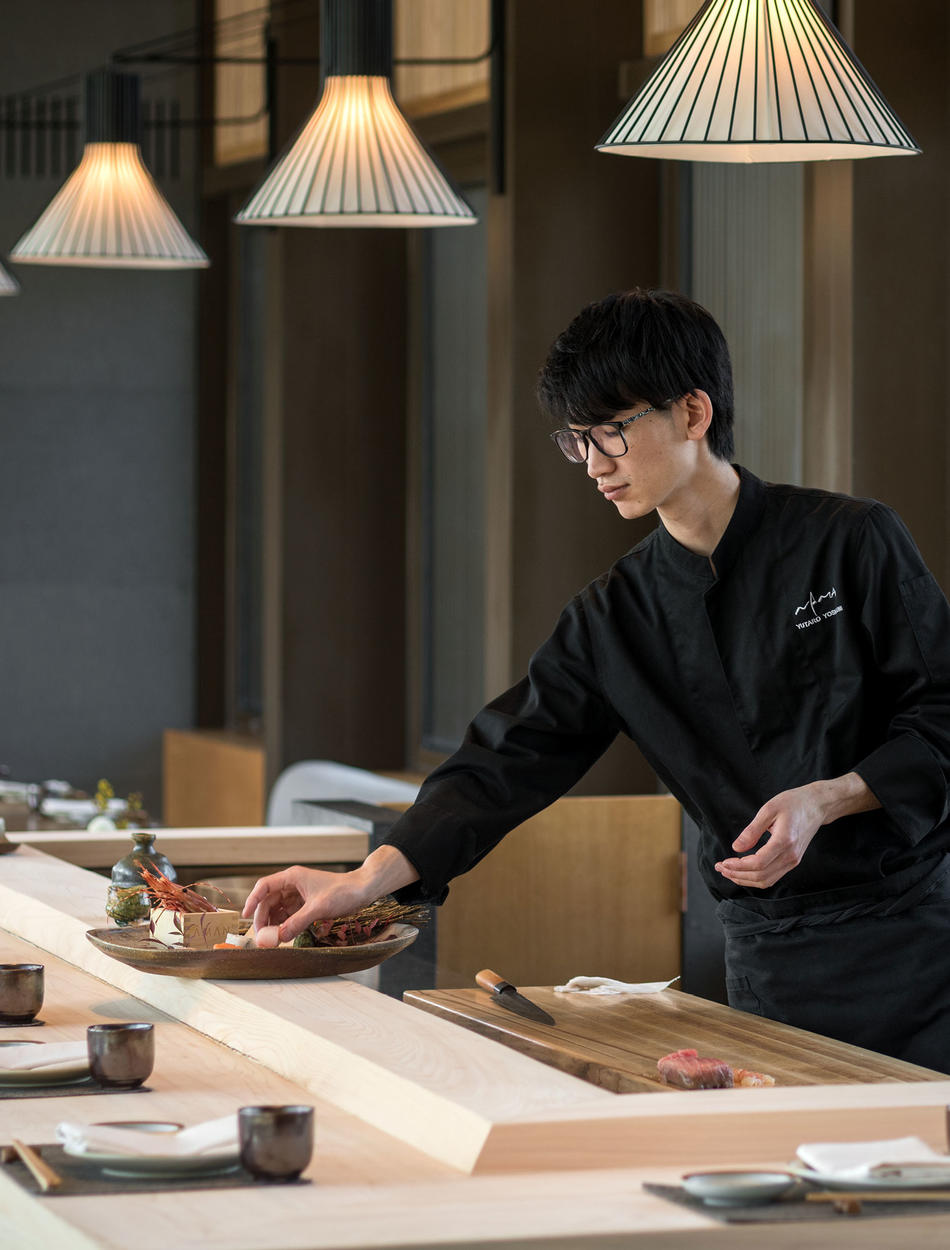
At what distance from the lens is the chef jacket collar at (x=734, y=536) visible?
99.1 inches

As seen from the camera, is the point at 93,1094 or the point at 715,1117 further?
the point at 93,1094

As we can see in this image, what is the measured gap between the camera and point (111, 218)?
13.1 ft

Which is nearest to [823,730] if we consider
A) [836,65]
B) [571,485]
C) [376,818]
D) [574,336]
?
[574,336]

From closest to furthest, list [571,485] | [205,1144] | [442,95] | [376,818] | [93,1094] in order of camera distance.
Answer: [205,1144], [93,1094], [376,818], [571,485], [442,95]

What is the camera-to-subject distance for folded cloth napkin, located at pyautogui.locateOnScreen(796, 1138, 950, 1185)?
1501 mm

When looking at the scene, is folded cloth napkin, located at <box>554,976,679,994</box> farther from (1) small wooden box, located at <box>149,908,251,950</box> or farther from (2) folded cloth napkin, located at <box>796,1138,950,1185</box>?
(2) folded cloth napkin, located at <box>796,1138,950,1185</box>

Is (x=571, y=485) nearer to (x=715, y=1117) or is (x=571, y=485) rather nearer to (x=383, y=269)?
(x=383, y=269)

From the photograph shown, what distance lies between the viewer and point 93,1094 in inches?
75.3

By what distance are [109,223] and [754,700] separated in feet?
6.82

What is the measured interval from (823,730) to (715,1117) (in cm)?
86

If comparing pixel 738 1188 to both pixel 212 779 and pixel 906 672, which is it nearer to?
pixel 906 672

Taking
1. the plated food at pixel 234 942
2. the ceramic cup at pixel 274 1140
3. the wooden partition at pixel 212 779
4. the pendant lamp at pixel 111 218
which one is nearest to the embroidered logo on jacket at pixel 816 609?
the plated food at pixel 234 942

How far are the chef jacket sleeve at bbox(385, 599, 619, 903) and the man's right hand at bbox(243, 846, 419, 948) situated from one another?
0.57 ft

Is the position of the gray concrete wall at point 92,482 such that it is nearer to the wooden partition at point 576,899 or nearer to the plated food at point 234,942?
the wooden partition at point 576,899
